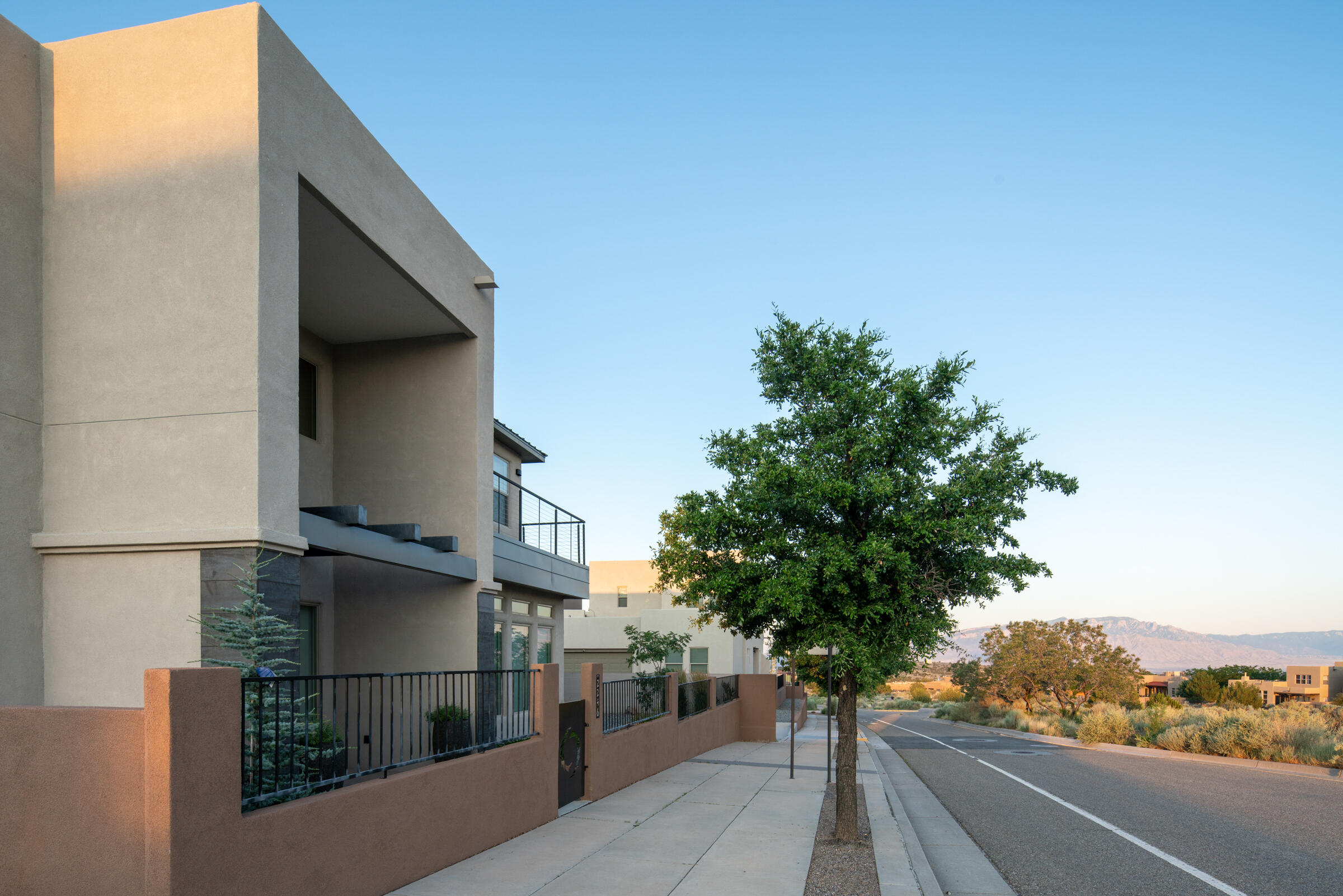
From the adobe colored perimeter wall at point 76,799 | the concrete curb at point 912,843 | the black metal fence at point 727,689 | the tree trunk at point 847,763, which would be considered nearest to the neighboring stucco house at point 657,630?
the black metal fence at point 727,689

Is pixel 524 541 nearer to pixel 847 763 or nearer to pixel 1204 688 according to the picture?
pixel 847 763

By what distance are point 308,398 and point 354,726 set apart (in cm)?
551

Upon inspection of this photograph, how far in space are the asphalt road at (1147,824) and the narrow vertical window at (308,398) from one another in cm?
1200

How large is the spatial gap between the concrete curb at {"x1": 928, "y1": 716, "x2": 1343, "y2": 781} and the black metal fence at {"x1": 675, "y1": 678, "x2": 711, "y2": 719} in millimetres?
12732

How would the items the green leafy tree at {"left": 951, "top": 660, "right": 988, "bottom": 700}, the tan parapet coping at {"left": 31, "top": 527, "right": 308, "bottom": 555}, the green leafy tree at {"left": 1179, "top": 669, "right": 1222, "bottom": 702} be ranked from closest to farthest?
the tan parapet coping at {"left": 31, "top": 527, "right": 308, "bottom": 555}
the green leafy tree at {"left": 951, "top": 660, "right": 988, "bottom": 700}
the green leafy tree at {"left": 1179, "top": 669, "right": 1222, "bottom": 702}

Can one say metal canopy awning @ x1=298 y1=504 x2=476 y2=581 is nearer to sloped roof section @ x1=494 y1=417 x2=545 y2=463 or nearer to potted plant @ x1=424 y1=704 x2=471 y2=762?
potted plant @ x1=424 y1=704 x2=471 y2=762

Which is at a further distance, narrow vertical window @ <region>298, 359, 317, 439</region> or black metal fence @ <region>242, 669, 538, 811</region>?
narrow vertical window @ <region>298, 359, 317, 439</region>

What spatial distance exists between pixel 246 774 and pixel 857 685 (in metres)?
7.69

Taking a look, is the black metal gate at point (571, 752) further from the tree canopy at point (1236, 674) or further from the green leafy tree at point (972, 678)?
the tree canopy at point (1236, 674)

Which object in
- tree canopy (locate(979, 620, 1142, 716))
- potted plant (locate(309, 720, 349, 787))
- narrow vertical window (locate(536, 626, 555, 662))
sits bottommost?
tree canopy (locate(979, 620, 1142, 716))

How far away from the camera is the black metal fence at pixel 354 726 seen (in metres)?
6.92

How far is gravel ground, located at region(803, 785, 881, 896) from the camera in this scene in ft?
29.2

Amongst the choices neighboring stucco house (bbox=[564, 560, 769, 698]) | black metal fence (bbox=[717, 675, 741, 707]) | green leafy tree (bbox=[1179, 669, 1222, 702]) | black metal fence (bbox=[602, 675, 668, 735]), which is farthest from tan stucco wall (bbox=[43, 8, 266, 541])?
green leafy tree (bbox=[1179, 669, 1222, 702])

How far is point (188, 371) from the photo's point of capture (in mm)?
9469
